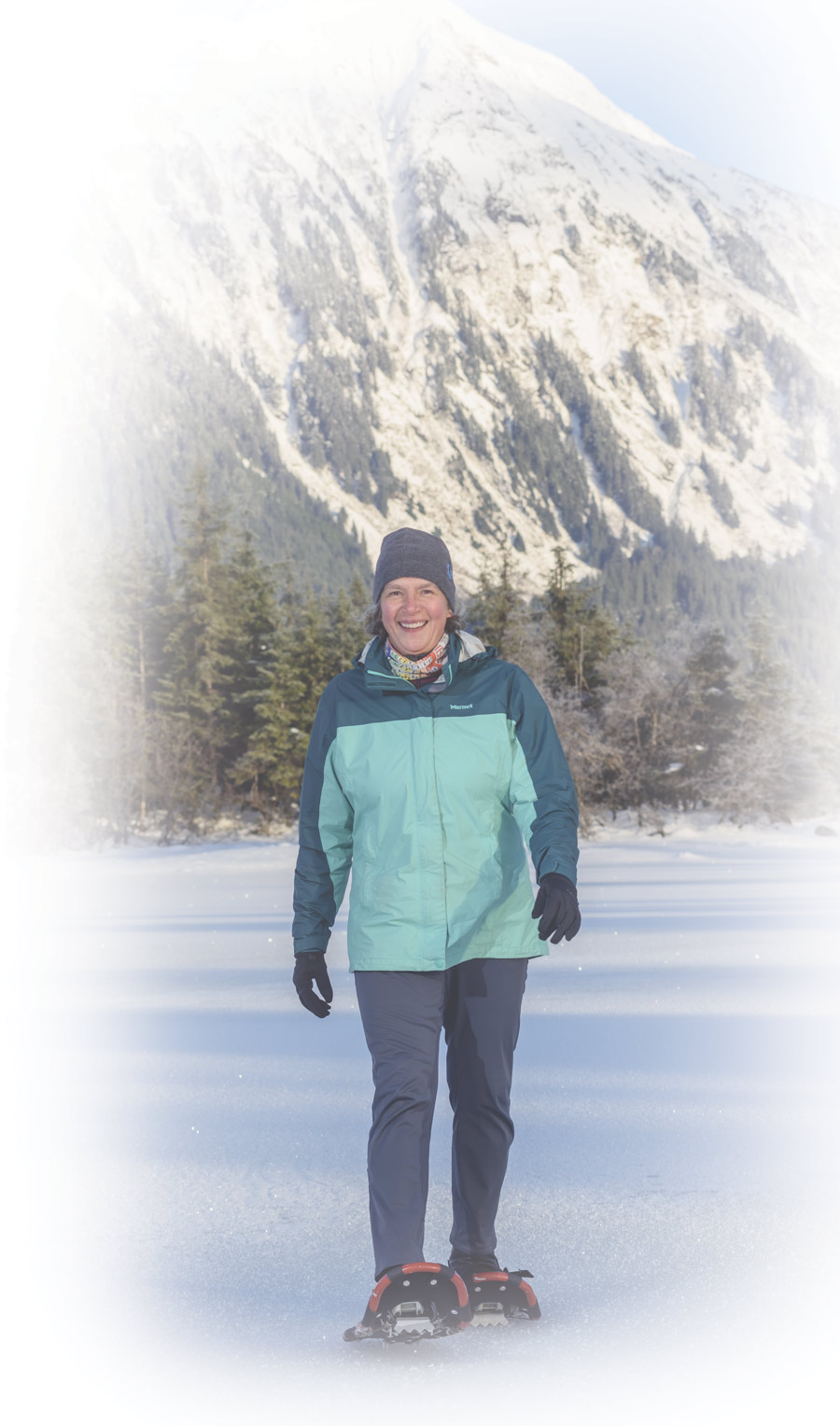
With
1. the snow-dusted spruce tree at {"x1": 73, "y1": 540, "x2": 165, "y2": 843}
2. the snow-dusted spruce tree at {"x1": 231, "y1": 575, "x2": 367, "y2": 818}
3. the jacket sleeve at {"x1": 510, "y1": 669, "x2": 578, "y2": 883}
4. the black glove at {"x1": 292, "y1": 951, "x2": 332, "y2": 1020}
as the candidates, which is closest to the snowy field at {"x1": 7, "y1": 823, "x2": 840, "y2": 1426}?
the black glove at {"x1": 292, "y1": 951, "x2": 332, "y2": 1020}

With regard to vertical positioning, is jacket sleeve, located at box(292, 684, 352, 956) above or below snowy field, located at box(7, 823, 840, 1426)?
above

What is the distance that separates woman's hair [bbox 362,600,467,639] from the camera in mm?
2609

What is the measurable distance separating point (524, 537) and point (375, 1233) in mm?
176967

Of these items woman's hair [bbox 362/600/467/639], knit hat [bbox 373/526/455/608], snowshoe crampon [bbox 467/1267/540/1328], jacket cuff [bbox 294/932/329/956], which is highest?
knit hat [bbox 373/526/455/608]

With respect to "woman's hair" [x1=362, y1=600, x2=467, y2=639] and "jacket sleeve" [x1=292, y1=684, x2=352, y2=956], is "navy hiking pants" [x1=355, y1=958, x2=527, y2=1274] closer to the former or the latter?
"jacket sleeve" [x1=292, y1=684, x2=352, y2=956]

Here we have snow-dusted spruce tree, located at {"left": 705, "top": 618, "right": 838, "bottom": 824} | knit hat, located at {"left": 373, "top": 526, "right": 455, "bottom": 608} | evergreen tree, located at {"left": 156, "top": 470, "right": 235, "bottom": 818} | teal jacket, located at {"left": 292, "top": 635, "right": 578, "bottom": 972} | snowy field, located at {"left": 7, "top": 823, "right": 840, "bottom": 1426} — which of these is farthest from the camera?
evergreen tree, located at {"left": 156, "top": 470, "right": 235, "bottom": 818}

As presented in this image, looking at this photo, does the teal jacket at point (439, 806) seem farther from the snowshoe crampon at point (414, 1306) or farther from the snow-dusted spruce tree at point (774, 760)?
the snow-dusted spruce tree at point (774, 760)

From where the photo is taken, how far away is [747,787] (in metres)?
25.5

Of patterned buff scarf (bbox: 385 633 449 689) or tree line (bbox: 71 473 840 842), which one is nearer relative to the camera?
patterned buff scarf (bbox: 385 633 449 689)

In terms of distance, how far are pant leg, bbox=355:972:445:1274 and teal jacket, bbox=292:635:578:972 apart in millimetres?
64

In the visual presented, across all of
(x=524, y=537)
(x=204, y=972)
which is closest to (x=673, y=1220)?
(x=204, y=972)

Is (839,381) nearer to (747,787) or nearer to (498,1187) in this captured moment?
(747,787)

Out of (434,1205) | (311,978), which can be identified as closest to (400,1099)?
(311,978)

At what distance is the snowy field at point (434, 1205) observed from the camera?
212 cm
